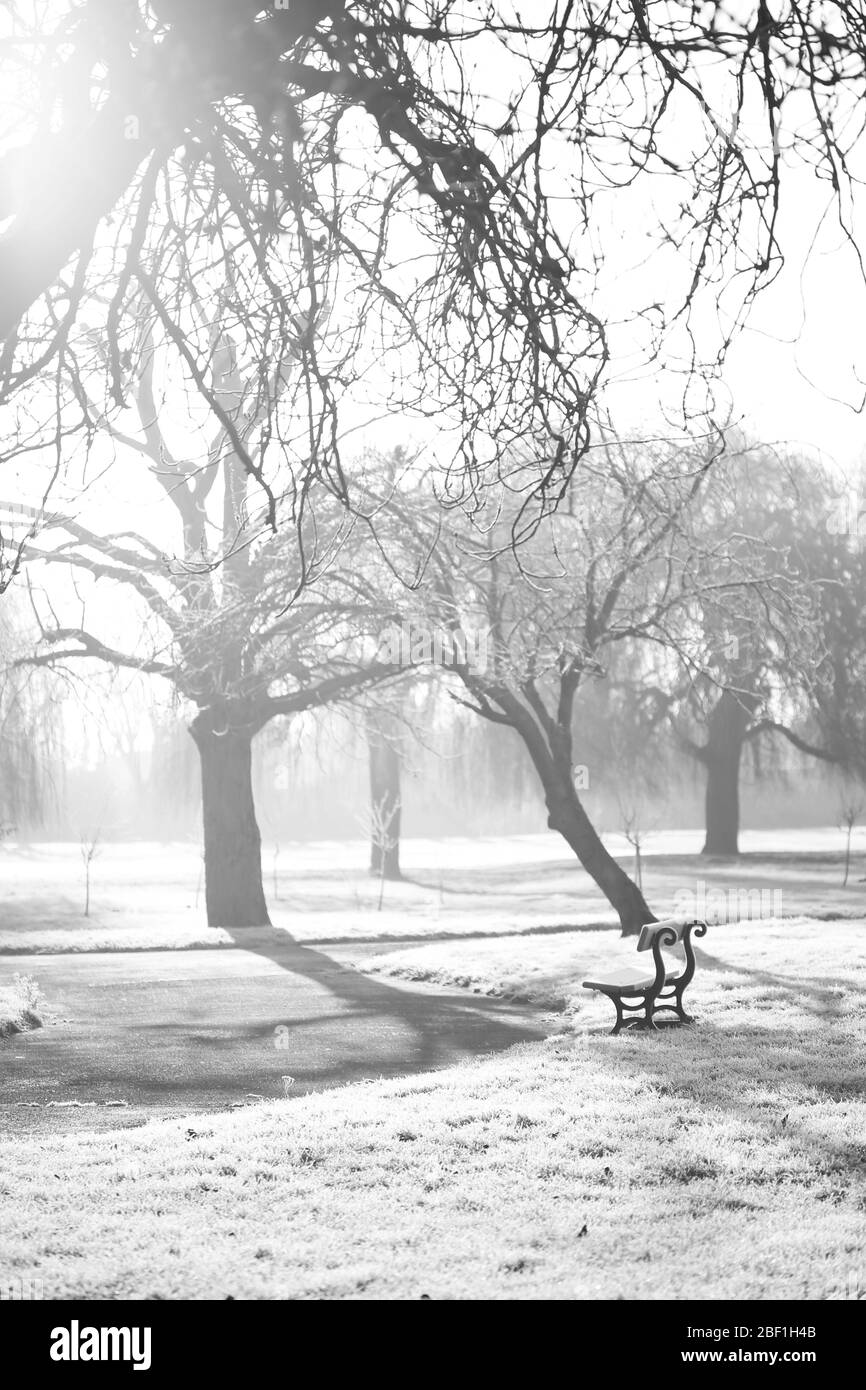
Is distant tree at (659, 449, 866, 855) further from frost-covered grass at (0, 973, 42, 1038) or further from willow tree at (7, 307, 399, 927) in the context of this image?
frost-covered grass at (0, 973, 42, 1038)

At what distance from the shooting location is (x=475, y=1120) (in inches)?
254

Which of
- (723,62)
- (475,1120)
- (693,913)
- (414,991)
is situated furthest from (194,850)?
(723,62)

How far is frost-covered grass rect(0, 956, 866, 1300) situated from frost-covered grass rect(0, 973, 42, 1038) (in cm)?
416

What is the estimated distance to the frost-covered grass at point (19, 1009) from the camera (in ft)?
34.8

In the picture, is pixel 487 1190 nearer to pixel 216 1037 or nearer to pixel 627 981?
pixel 627 981

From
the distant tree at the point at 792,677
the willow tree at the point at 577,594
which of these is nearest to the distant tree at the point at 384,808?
the distant tree at the point at 792,677

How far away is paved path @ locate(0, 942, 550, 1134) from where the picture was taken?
7820mm

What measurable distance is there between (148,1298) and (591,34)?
397 centimetres

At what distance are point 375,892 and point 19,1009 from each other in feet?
70.7

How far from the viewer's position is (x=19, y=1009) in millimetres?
11109

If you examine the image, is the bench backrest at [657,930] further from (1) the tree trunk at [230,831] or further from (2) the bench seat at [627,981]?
(1) the tree trunk at [230,831]

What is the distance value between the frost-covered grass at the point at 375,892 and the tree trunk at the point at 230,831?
0.62 metres

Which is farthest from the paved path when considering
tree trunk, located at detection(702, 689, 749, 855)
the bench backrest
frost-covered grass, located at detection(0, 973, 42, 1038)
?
tree trunk, located at detection(702, 689, 749, 855)

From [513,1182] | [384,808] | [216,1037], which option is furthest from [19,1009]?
[384,808]
